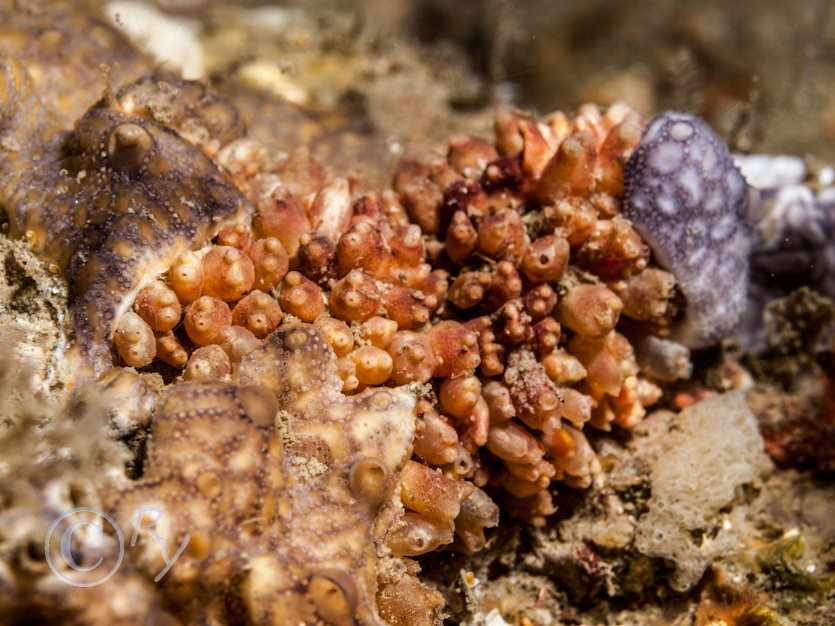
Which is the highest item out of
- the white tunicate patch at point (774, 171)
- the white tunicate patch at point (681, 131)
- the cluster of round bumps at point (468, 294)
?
the white tunicate patch at point (681, 131)

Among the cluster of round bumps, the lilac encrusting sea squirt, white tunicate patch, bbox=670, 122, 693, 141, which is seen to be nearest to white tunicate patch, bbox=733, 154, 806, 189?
the lilac encrusting sea squirt

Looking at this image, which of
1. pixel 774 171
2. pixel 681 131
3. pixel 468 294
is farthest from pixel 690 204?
pixel 774 171

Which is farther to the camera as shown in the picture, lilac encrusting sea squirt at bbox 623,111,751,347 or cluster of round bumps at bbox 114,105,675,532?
lilac encrusting sea squirt at bbox 623,111,751,347

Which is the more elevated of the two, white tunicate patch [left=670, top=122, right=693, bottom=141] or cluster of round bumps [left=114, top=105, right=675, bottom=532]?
white tunicate patch [left=670, top=122, right=693, bottom=141]

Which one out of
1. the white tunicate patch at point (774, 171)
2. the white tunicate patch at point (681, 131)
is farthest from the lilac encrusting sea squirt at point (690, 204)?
the white tunicate patch at point (774, 171)

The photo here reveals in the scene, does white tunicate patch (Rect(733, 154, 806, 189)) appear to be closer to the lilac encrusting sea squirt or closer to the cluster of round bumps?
the lilac encrusting sea squirt

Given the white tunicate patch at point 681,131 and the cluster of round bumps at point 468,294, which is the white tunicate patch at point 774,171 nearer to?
the white tunicate patch at point 681,131

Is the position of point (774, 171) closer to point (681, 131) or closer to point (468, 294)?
point (681, 131)
